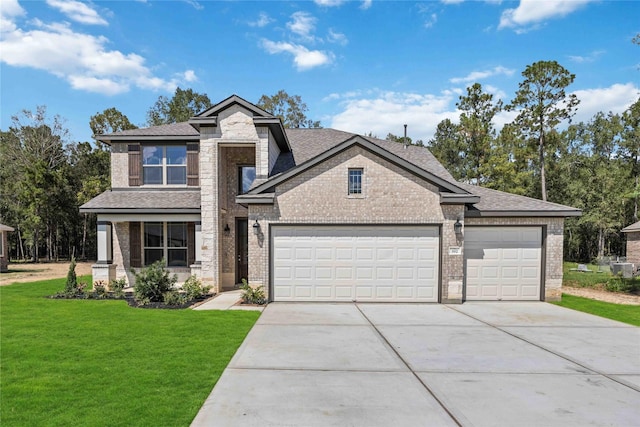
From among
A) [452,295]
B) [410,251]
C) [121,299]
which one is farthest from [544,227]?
[121,299]

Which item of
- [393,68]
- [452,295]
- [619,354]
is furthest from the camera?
[393,68]

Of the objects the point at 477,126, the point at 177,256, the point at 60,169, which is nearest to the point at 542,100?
the point at 477,126

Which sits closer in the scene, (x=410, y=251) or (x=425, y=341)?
(x=425, y=341)

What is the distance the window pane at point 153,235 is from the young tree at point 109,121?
19.2m

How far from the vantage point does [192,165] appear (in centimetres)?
1474

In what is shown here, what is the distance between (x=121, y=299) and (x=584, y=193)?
3933 cm

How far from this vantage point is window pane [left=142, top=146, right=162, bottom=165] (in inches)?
587

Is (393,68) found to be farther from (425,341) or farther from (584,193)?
(584,193)

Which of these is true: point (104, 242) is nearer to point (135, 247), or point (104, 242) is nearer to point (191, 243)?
point (135, 247)

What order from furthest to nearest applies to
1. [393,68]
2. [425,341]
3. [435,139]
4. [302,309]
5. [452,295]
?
[435,139], [393,68], [452,295], [302,309], [425,341]

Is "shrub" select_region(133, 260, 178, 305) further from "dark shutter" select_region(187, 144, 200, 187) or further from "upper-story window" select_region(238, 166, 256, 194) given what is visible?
"upper-story window" select_region(238, 166, 256, 194)

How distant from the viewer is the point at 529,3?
39.8 feet

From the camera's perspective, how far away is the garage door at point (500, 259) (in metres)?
12.1

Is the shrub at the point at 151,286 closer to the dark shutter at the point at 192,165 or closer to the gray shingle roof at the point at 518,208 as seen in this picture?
the dark shutter at the point at 192,165
